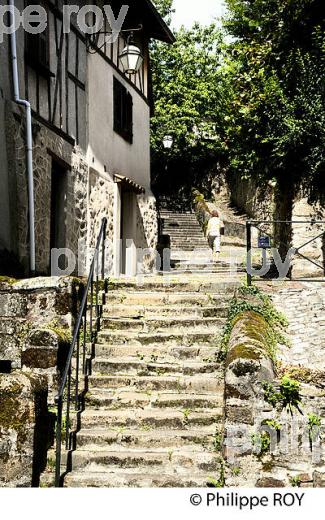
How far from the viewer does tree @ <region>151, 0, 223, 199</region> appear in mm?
27672

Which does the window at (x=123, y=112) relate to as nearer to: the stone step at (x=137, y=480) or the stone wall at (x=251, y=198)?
the stone step at (x=137, y=480)

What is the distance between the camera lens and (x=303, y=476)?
5.82 metres

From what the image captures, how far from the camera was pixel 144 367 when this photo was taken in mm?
7449

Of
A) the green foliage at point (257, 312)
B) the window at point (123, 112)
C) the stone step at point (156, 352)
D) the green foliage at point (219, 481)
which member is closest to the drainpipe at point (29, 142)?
the stone step at point (156, 352)

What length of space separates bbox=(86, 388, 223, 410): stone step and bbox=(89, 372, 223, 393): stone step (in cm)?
10

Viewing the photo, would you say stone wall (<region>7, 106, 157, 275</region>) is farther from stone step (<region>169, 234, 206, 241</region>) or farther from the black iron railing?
stone step (<region>169, 234, 206, 241</region>)

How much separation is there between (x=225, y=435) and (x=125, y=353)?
2045 mm

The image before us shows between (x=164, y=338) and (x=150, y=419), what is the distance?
4.84ft

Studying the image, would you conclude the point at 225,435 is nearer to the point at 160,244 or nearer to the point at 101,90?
the point at 101,90

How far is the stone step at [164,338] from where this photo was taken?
7820 mm

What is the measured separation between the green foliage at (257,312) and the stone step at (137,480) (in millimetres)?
1811

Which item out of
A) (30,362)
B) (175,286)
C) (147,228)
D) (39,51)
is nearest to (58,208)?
(39,51)

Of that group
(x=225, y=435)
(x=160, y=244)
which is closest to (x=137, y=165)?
(x=160, y=244)

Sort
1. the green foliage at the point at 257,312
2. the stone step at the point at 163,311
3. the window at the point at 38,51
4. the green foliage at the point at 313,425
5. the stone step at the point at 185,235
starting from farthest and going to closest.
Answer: the stone step at the point at 185,235 < the window at the point at 38,51 < the stone step at the point at 163,311 < the green foliage at the point at 257,312 < the green foliage at the point at 313,425
